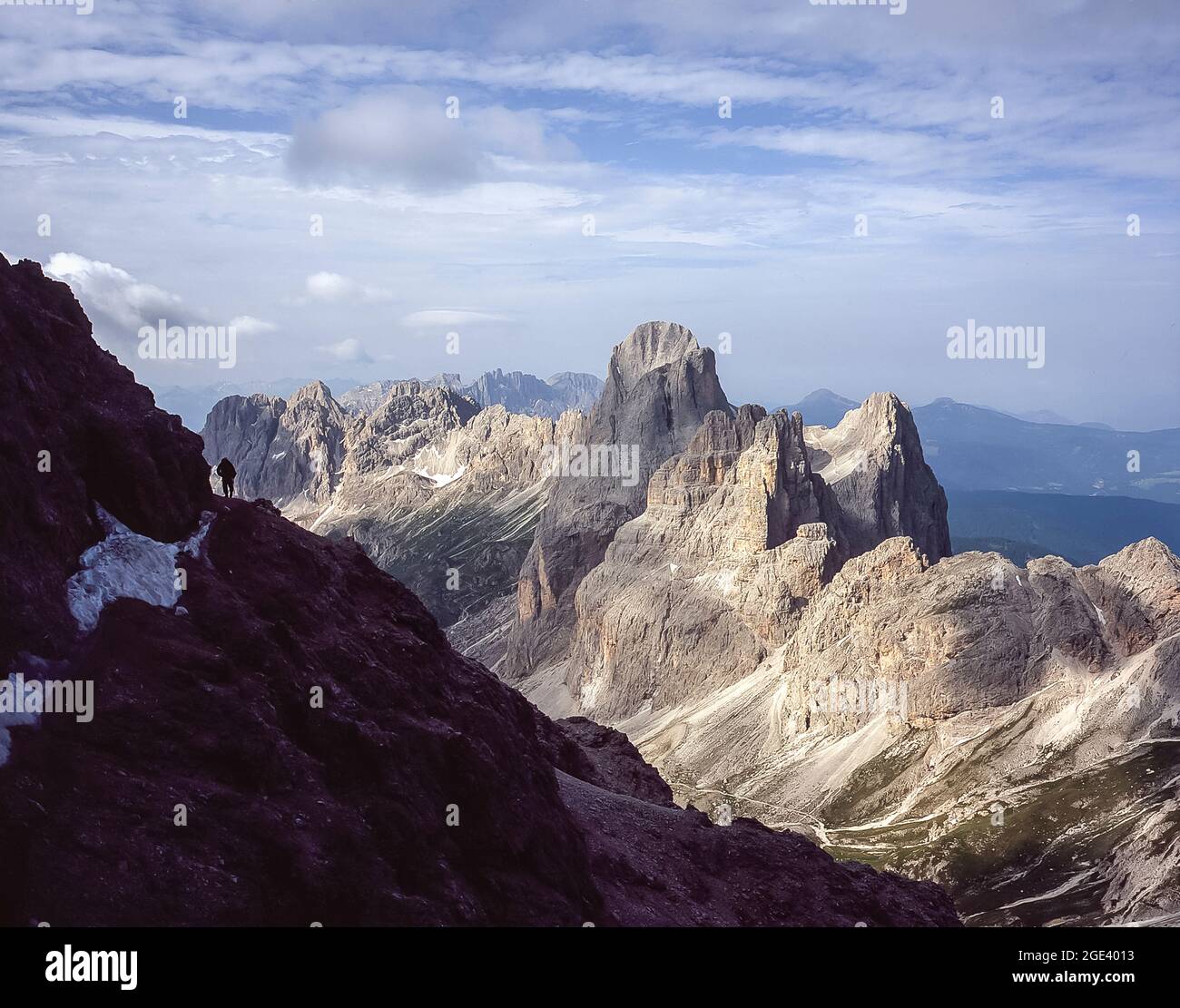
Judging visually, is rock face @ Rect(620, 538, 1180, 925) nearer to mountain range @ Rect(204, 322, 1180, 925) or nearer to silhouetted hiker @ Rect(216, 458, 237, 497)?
mountain range @ Rect(204, 322, 1180, 925)

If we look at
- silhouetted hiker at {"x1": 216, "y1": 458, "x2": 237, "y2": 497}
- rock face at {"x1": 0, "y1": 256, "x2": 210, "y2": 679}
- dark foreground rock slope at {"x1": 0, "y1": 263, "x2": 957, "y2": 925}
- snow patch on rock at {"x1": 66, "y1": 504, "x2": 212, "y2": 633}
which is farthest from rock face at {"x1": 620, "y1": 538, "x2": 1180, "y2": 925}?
rock face at {"x1": 0, "y1": 256, "x2": 210, "y2": 679}

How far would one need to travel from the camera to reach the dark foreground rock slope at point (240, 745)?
101ft

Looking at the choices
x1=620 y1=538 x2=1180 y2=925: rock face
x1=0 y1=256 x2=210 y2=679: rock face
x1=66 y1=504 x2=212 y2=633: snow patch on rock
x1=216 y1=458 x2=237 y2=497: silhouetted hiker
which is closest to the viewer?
x1=0 y1=256 x2=210 y2=679: rock face

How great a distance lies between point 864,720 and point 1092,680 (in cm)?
3186

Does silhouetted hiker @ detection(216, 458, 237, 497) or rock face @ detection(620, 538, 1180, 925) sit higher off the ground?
silhouetted hiker @ detection(216, 458, 237, 497)

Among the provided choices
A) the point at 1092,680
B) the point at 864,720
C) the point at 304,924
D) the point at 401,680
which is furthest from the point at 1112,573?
the point at 304,924

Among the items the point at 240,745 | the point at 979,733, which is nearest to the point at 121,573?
the point at 240,745

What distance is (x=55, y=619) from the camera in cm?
3362

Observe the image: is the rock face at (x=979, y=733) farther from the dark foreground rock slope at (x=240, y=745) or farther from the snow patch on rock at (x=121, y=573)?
the snow patch on rock at (x=121, y=573)

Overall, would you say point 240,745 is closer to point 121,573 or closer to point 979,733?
point 121,573

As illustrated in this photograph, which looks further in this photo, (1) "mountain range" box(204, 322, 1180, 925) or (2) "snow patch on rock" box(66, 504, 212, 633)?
(1) "mountain range" box(204, 322, 1180, 925)

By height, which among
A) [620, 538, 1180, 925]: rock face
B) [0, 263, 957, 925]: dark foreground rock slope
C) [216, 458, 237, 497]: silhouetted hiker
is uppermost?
[216, 458, 237, 497]: silhouetted hiker

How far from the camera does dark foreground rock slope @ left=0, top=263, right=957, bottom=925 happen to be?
30.8 metres
